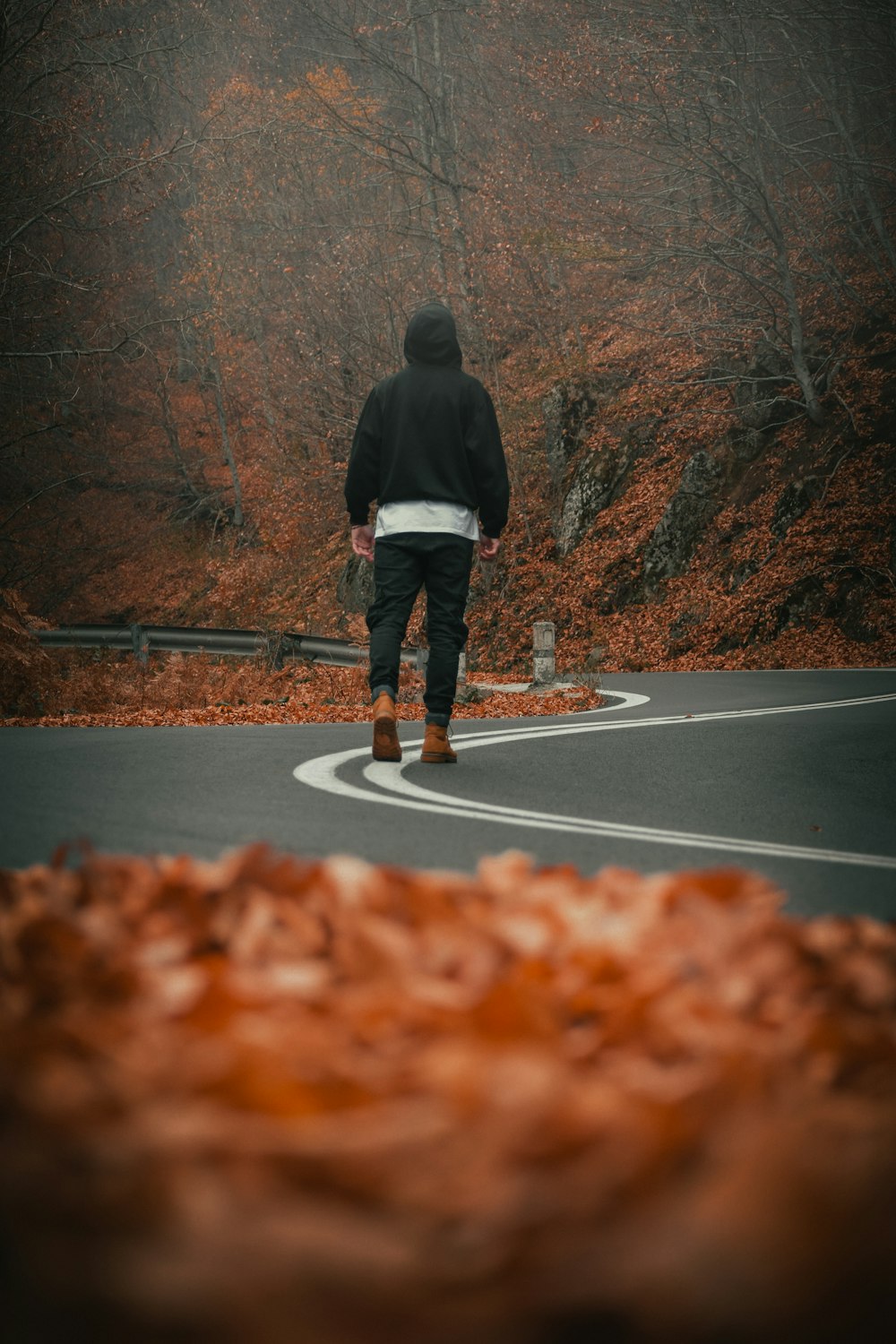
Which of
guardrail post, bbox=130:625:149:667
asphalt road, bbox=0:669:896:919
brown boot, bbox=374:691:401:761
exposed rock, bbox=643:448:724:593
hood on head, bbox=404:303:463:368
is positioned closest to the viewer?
asphalt road, bbox=0:669:896:919

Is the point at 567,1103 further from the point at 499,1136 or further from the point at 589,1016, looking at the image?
the point at 589,1016

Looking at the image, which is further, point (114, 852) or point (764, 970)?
point (114, 852)

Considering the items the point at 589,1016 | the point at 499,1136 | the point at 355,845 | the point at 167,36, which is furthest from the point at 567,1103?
the point at 167,36

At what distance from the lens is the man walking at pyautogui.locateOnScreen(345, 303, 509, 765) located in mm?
6934

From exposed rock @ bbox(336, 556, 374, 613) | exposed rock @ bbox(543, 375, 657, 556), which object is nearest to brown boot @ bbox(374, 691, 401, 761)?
exposed rock @ bbox(543, 375, 657, 556)

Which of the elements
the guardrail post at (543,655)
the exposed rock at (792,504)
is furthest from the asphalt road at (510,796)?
the exposed rock at (792,504)

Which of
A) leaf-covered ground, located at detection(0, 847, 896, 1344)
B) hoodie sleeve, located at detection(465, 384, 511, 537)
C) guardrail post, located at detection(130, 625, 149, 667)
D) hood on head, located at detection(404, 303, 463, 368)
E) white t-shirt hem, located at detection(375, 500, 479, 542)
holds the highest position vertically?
hood on head, located at detection(404, 303, 463, 368)

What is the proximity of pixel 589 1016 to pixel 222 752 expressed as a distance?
546 cm

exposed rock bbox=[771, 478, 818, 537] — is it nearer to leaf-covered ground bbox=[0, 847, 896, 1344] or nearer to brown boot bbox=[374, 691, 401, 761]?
brown boot bbox=[374, 691, 401, 761]

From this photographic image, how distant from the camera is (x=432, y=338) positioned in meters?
7.07

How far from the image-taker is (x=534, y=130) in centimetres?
2895

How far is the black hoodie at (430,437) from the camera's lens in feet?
22.8

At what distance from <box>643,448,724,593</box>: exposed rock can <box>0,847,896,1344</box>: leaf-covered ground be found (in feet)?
70.2

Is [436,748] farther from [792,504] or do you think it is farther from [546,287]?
[546,287]
